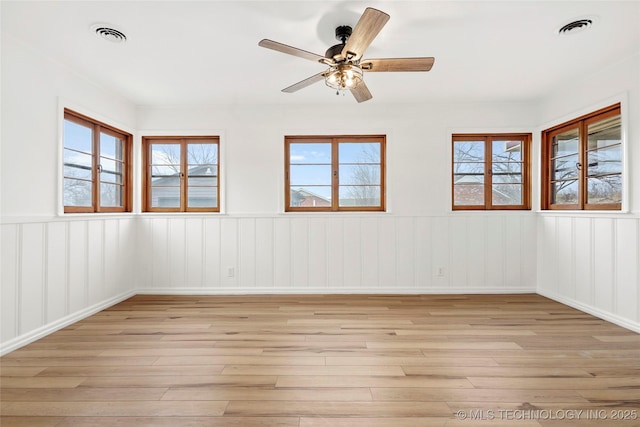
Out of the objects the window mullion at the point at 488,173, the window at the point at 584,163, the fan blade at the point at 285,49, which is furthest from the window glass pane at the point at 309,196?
the window at the point at 584,163

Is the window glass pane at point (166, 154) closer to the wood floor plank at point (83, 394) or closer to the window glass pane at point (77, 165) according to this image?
the window glass pane at point (77, 165)

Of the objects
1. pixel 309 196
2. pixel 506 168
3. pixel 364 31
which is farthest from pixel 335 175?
pixel 364 31

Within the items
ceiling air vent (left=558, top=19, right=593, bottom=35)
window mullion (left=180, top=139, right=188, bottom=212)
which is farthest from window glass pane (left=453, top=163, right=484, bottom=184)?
window mullion (left=180, top=139, right=188, bottom=212)

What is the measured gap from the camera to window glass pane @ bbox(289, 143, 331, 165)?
4.21m

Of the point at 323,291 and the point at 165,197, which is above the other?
the point at 165,197

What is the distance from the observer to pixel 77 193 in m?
3.27

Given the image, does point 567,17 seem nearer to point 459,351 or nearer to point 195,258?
point 459,351

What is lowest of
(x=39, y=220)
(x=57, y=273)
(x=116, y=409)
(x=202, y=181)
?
(x=116, y=409)

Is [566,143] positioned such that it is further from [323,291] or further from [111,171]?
[111,171]

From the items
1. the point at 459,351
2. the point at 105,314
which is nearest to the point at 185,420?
the point at 459,351

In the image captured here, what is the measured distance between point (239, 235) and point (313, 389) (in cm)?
254

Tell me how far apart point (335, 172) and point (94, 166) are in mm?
2726

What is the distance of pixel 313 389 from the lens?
1895 mm

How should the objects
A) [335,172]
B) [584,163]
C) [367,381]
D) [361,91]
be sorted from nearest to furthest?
[367,381] < [361,91] < [584,163] < [335,172]
